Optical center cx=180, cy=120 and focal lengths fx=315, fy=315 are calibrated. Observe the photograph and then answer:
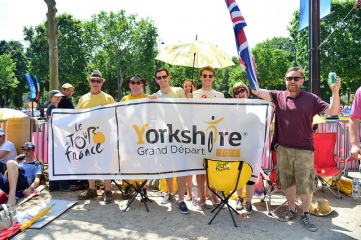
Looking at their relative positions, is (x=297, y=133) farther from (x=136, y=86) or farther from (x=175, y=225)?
(x=136, y=86)

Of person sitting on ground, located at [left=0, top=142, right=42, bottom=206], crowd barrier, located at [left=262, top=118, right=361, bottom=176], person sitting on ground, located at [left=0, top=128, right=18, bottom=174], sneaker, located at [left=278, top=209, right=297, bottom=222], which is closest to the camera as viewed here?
sneaker, located at [left=278, top=209, right=297, bottom=222]

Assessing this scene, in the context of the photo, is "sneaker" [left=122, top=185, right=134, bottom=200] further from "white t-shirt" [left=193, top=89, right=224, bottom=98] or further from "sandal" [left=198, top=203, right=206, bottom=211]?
"white t-shirt" [left=193, top=89, right=224, bottom=98]

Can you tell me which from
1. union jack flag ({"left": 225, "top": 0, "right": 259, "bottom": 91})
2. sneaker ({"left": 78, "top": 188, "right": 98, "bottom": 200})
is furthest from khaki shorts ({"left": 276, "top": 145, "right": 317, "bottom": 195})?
sneaker ({"left": 78, "top": 188, "right": 98, "bottom": 200})

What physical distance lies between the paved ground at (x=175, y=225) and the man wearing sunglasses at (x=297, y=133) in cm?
29

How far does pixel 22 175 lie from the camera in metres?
5.48

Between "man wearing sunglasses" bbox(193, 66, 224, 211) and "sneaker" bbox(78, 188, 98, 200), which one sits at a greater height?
"man wearing sunglasses" bbox(193, 66, 224, 211)

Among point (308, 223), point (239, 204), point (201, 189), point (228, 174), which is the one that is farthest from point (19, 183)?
point (308, 223)

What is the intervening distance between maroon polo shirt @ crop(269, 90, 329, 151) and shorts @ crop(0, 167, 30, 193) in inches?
172

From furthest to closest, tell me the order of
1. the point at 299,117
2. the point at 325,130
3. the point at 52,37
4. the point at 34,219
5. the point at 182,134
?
1. the point at 52,37
2. the point at 325,130
3. the point at 182,134
4. the point at 34,219
5. the point at 299,117

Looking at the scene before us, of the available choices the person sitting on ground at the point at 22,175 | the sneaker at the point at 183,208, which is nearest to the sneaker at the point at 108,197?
the sneaker at the point at 183,208

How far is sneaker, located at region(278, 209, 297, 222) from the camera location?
14.8 feet

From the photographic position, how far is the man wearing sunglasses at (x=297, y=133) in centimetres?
420

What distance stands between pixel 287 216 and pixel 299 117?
Answer: 145 cm

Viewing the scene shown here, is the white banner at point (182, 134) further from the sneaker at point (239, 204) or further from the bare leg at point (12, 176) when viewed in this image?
the bare leg at point (12, 176)
